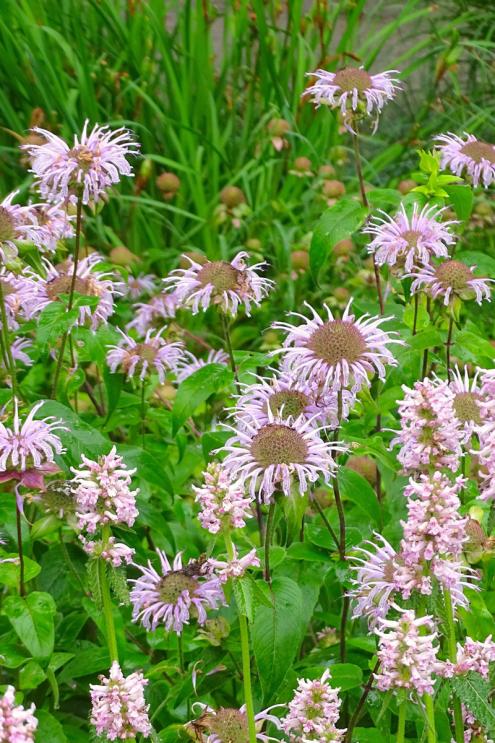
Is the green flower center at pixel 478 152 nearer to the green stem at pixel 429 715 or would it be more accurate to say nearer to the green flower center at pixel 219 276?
the green flower center at pixel 219 276

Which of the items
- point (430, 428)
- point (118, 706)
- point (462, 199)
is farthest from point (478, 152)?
point (118, 706)

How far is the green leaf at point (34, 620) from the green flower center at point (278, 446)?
1.21ft

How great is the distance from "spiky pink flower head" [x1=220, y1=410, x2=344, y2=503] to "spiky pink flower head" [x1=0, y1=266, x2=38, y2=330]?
762 millimetres

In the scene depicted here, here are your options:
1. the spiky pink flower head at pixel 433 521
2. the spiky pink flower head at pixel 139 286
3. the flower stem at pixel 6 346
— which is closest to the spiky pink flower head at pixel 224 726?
the spiky pink flower head at pixel 433 521

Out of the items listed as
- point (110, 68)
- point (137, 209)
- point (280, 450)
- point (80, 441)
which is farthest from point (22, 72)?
point (280, 450)

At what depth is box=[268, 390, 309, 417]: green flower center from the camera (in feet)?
5.45

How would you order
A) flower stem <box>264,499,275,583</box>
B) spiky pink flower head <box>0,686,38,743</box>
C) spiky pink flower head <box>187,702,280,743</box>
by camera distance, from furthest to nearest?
flower stem <box>264,499,275,583</box>
spiky pink flower head <box>187,702,280,743</box>
spiky pink flower head <box>0,686,38,743</box>

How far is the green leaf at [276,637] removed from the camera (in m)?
1.44

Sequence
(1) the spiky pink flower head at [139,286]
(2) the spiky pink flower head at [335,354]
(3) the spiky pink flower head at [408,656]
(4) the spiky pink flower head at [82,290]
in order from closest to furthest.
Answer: (3) the spiky pink flower head at [408,656] < (2) the spiky pink flower head at [335,354] < (4) the spiky pink flower head at [82,290] < (1) the spiky pink flower head at [139,286]

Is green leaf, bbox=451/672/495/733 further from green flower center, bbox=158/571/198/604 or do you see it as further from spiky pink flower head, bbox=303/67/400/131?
spiky pink flower head, bbox=303/67/400/131

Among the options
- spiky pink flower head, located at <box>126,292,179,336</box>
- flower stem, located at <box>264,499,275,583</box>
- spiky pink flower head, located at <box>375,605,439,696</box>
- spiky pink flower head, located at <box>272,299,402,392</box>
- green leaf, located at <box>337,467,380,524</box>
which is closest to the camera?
spiky pink flower head, located at <box>375,605,439,696</box>

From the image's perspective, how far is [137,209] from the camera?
13.3 feet

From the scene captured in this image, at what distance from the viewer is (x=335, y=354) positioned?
1.63 metres

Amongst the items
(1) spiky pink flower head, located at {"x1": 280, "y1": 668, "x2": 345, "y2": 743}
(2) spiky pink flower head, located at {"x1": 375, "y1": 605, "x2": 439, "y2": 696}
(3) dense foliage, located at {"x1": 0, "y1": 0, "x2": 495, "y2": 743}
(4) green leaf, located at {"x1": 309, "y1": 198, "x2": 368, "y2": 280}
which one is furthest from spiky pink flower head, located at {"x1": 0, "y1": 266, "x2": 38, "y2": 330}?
(2) spiky pink flower head, located at {"x1": 375, "y1": 605, "x2": 439, "y2": 696}
